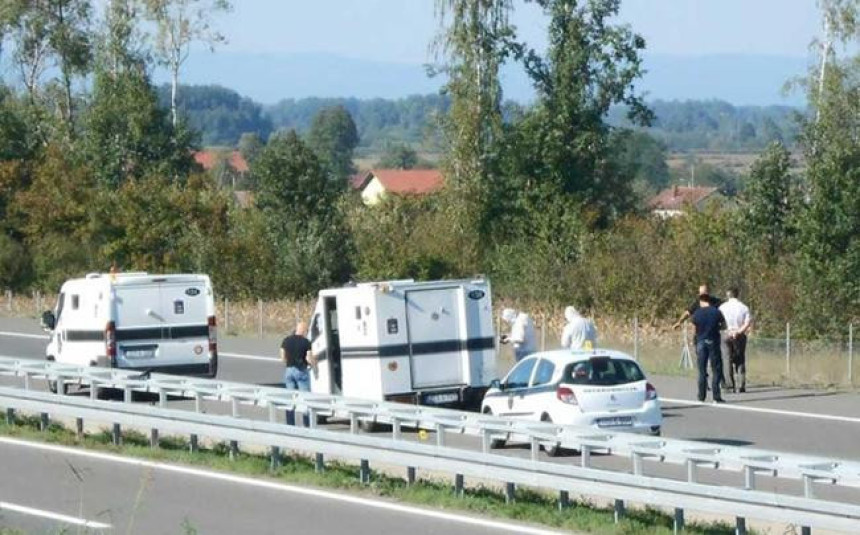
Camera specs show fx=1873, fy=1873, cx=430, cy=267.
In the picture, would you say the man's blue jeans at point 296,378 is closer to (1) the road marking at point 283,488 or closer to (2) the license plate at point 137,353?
(1) the road marking at point 283,488

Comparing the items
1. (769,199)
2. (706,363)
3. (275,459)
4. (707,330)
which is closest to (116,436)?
(275,459)

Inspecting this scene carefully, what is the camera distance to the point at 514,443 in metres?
23.6

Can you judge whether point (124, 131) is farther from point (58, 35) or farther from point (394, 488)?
point (394, 488)

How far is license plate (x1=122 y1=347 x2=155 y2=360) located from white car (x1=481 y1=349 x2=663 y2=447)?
28.9 ft

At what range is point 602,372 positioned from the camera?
23828mm

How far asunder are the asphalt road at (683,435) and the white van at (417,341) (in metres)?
1.39

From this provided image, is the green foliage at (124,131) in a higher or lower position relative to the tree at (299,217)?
higher

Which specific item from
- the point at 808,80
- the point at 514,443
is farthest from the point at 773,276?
the point at 514,443

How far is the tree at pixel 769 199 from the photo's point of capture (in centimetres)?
5897

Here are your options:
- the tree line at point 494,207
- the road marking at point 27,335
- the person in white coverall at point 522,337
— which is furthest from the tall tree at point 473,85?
the person in white coverall at point 522,337

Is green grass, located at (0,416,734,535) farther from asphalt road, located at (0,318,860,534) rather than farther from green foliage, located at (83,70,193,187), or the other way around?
green foliage, located at (83,70,193,187)

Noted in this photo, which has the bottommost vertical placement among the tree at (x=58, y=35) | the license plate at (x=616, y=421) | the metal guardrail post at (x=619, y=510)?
the license plate at (x=616, y=421)

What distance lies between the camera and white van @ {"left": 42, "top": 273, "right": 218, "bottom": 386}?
101ft

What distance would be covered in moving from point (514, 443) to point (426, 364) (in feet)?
13.9
